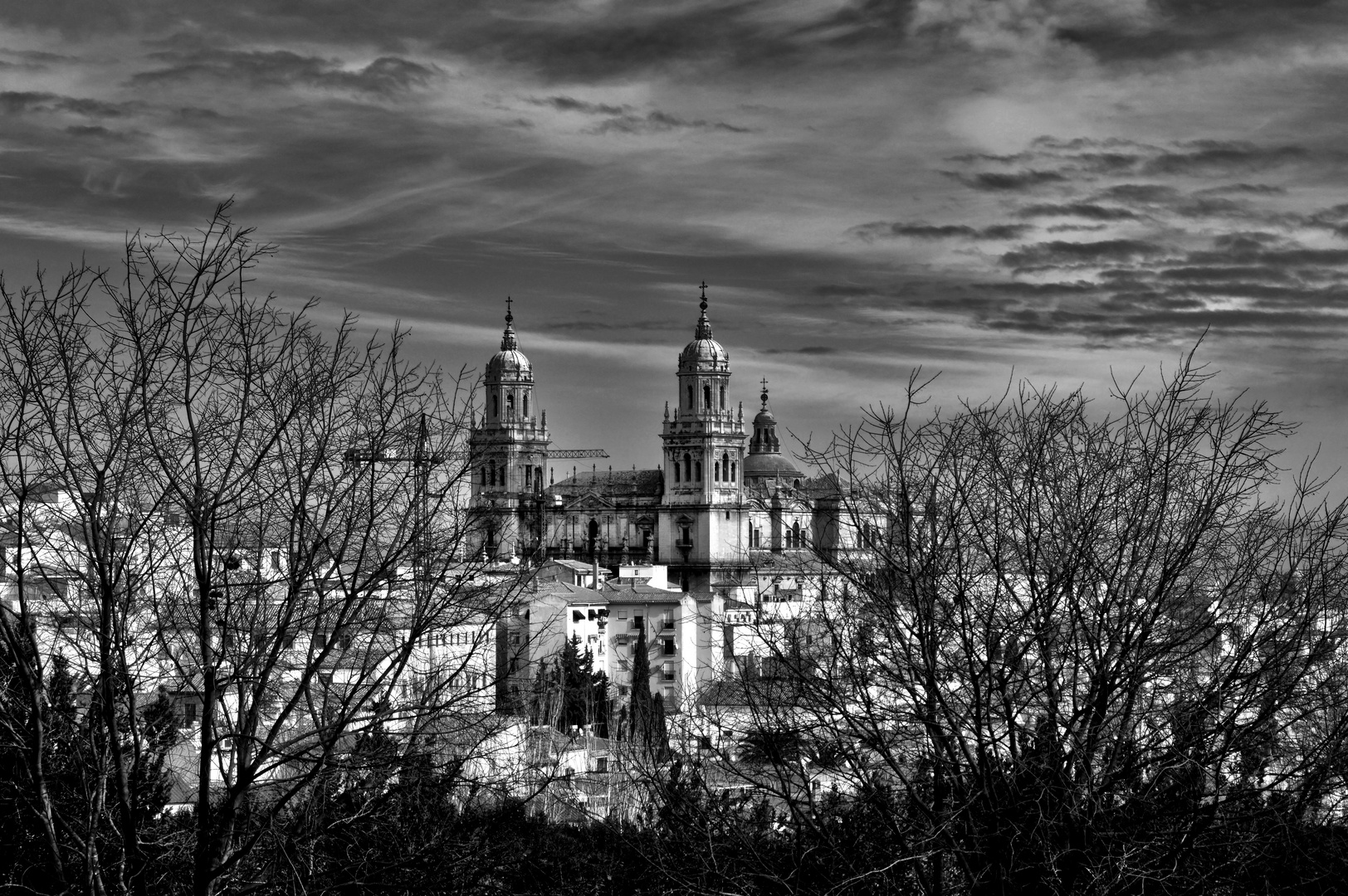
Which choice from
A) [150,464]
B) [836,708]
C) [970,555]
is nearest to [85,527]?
[150,464]

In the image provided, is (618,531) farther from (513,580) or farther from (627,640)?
(513,580)

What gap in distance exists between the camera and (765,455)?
106125 mm

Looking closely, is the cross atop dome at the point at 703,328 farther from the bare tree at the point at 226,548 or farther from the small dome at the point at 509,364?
the bare tree at the point at 226,548

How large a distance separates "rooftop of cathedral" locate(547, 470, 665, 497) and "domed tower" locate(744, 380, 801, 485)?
224 inches

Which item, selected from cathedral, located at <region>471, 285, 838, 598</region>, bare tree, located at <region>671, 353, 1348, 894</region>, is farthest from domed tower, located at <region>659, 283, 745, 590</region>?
bare tree, located at <region>671, 353, 1348, 894</region>

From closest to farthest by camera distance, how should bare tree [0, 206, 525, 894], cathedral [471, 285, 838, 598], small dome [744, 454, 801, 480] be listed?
1. bare tree [0, 206, 525, 894]
2. cathedral [471, 285, 838, 598]
3. small dome [744, 454, 801, 480]

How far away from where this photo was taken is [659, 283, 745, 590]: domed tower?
9256cm

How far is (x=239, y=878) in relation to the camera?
8664 millimetres

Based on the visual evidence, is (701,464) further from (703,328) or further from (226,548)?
(226,548)

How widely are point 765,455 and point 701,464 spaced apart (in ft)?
42.5

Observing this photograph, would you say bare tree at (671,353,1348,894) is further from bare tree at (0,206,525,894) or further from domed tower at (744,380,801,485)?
domed tower at (744,380,801,485)

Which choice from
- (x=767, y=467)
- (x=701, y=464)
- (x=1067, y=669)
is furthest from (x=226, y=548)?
(x=767, y=467)

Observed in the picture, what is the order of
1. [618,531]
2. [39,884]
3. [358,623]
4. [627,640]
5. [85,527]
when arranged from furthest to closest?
[618,531], [627,640], [39,884], [358,623], [85,527]

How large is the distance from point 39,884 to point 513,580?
4122mm
